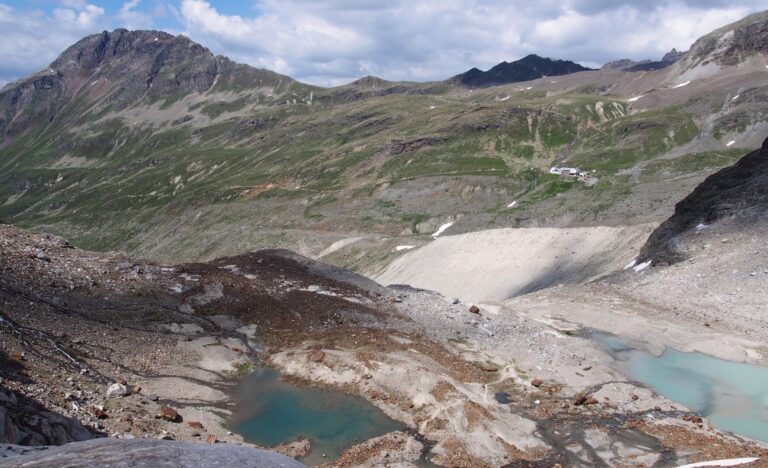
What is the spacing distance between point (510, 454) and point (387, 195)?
130 metres

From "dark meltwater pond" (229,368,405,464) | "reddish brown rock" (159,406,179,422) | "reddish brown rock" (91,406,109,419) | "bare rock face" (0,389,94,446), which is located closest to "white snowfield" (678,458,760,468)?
"dark meltwater pond" (229,368,405,464)

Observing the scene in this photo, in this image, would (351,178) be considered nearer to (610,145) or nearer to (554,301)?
(610,145)

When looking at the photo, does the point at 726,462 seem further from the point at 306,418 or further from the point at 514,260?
the point at 514,260

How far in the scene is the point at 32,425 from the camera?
15102 millimetres

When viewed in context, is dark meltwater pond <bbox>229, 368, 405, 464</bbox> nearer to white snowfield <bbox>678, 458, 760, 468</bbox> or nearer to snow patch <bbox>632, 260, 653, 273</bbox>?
white snowfield <bbox>678, 458, 760, 468</bbox>

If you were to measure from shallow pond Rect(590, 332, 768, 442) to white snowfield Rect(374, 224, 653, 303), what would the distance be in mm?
23854

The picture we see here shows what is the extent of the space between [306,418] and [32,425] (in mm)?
10203

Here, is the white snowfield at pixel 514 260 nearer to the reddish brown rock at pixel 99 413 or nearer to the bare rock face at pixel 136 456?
the reddish brown rock at pixel 99 413

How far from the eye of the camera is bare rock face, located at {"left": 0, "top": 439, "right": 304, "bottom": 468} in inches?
391

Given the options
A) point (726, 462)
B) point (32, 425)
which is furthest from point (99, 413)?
point (726, 462)

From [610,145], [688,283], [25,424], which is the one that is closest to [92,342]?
[25,424]

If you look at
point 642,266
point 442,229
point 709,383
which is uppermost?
point 442,229

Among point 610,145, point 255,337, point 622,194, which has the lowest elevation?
point 255,337

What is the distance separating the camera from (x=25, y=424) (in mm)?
14953
